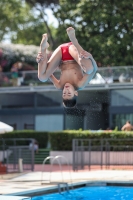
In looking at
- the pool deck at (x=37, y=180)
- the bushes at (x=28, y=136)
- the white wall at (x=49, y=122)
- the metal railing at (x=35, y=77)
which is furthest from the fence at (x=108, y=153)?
the white wall at (x=49, y=122)

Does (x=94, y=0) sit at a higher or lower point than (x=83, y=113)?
higher

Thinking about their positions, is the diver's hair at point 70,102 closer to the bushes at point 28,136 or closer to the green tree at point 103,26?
the bushes at point 28,136

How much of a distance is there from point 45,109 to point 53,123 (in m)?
1.07

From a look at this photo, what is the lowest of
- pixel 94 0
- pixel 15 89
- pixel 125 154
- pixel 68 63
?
pixel 125 154

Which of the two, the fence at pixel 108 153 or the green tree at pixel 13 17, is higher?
the green tree at pixel 13 17

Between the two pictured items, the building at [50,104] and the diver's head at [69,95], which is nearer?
the diver's head at [69,95]

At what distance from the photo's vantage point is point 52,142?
29.4 m

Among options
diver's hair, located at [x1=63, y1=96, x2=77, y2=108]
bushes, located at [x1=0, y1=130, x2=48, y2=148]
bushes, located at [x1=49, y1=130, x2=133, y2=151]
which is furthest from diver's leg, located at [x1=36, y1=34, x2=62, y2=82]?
bushes, located at [x1=0, y1=130, x2=48, y2=148]

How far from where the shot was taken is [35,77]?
Result: 35.1m

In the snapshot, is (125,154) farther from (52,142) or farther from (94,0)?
(94,0)

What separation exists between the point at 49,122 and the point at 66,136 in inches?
311

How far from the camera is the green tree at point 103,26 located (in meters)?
35.8

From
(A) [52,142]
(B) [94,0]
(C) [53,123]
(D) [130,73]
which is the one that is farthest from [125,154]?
(B) [94,0]

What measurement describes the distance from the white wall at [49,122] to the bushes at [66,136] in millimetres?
3447
